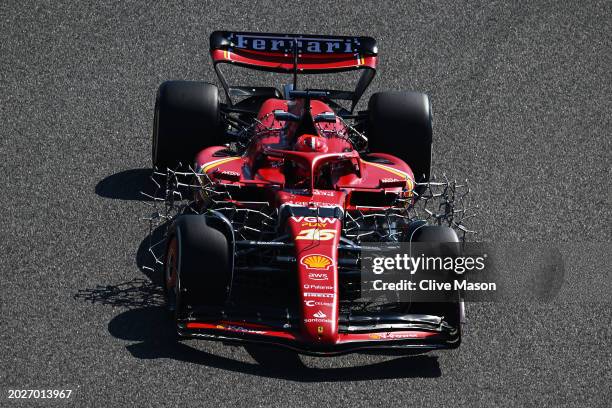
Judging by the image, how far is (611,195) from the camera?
1752 centimetres

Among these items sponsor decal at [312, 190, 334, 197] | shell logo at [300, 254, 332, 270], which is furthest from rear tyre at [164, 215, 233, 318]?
sponsor decal at [312, 190, 334, 197]

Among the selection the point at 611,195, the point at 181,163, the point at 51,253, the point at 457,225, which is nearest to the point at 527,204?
the point at 611,195

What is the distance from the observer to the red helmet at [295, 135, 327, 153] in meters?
15.4

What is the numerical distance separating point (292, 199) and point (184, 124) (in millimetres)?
2168

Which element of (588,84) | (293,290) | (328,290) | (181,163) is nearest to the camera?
(328,290)

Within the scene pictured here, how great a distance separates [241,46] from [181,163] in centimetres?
137

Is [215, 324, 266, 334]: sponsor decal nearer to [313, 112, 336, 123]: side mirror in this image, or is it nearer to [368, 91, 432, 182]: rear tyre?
[313, 112, 336, 123]: side mirror

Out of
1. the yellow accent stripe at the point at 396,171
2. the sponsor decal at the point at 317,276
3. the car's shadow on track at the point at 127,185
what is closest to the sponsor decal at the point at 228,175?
the car's shadow on track at the point at 127,185

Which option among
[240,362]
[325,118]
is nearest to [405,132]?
[325,118]

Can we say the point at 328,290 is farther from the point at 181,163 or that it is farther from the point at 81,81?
the point at 81,81

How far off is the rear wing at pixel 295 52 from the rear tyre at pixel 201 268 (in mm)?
3605

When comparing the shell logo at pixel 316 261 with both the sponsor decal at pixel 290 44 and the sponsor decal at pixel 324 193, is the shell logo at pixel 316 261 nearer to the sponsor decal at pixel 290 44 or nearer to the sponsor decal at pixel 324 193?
the sponsor decal at pixel 324 193

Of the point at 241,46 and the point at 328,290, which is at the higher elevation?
the point at 241,46

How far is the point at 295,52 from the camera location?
56.2ft
